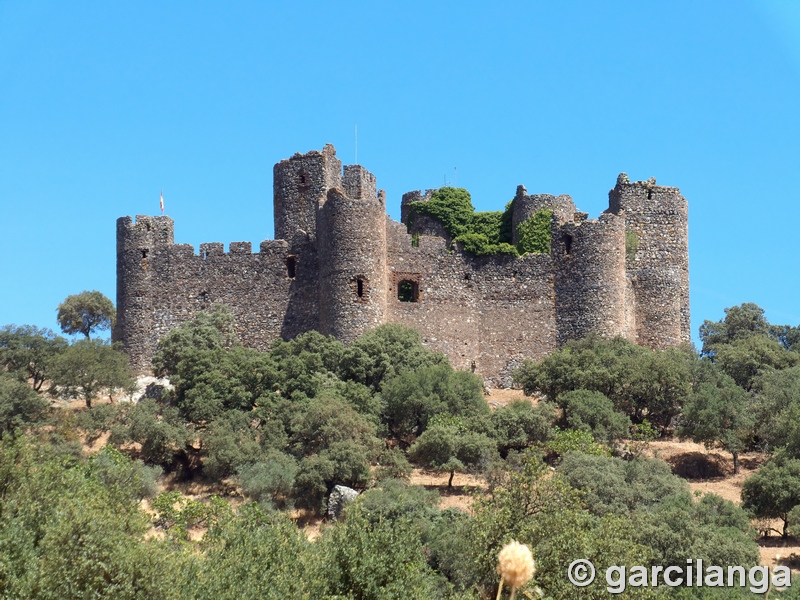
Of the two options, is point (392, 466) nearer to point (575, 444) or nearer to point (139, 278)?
point (575, 444)

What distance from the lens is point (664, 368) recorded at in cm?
4116

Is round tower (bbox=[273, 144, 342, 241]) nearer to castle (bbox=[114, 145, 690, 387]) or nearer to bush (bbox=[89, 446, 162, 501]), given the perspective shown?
castle (bbox=[114, 145, 690, 387])

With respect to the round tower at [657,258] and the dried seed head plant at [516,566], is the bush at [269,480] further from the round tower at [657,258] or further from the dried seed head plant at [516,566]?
the dried seed head plant at [516,566]

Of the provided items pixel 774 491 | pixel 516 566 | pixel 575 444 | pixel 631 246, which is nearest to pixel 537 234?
pixel 631 246

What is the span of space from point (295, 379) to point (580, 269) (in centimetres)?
1092

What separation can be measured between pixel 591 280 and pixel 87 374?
54.5 ft

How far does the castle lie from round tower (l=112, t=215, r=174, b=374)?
3cm

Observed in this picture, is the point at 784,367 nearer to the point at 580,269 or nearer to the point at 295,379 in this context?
the point at 580,269

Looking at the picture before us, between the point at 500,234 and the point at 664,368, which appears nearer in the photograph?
the point at 664,368

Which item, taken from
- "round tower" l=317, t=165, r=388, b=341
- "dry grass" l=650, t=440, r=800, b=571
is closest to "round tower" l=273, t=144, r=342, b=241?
"round tower" l=317, t=165, r=388, b=341

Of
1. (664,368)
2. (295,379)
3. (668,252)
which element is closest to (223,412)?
(295,379)

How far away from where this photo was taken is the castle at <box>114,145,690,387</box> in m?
45.1

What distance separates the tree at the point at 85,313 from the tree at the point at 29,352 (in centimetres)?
1368

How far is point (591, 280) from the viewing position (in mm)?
45188
